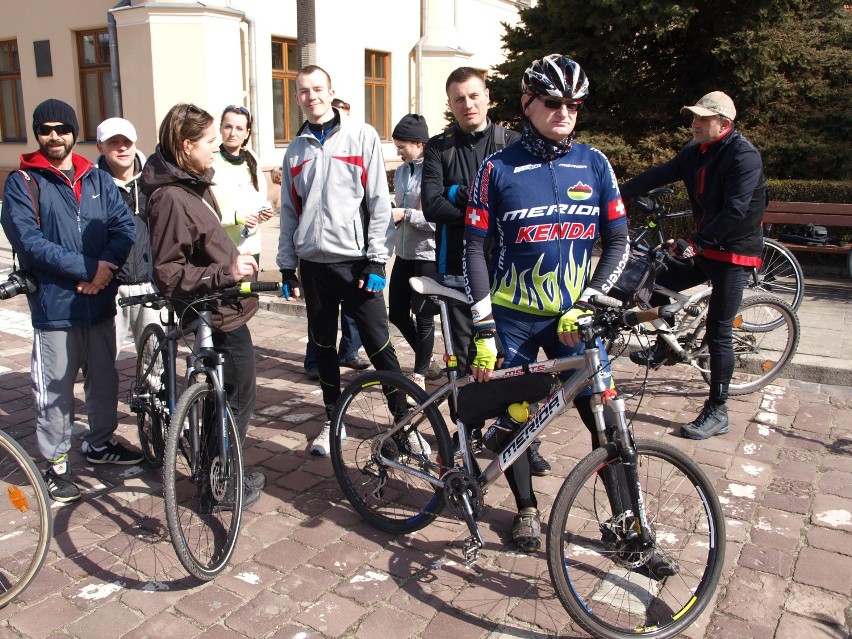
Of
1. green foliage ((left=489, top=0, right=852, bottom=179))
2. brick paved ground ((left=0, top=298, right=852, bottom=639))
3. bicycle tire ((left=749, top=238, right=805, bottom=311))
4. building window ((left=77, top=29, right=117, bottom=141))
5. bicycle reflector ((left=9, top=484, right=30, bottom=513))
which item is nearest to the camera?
brick paved ground ((left=0, top=298, right=852, bottom=639))

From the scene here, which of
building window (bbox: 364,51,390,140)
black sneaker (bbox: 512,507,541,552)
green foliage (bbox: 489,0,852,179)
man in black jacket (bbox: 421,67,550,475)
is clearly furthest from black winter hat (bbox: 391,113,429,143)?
building window (bbox: 364,51,390,140)

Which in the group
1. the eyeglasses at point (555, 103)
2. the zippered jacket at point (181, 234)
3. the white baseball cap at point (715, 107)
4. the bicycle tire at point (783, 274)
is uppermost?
the white baseball cap at point (715, 107)

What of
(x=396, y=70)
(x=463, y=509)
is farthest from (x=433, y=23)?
(x=463, y=509)

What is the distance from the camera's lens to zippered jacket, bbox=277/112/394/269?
4.29 meters

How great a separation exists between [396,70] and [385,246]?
1668 cm

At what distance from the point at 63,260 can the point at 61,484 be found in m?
1.19

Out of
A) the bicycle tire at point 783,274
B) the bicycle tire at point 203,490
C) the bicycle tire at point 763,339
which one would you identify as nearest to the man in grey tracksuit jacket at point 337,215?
the bicycle tire at point 203,490

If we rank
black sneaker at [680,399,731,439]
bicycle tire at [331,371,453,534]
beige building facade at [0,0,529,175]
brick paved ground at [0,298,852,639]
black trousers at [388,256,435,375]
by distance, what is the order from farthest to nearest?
beige building facade at [0,0,529,175] → black trousers at [388,256,435,375] → black sneaker at [680,399,731,439] → bicycle tire at [331,371,453,534] → brick paved ground at [0,298,852,639]

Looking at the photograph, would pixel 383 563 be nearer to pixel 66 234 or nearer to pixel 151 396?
pixel 151 396

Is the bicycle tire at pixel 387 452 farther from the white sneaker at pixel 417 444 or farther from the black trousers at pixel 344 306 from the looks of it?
the black trousers at pixel 344 306

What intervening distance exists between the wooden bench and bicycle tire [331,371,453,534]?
6.55 meters

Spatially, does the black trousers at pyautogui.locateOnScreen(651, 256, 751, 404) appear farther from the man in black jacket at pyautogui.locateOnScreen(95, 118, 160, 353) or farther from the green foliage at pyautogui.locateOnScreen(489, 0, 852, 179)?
the green foliage at pyautogui.locateOnScreen(489, 0, 852, 179)

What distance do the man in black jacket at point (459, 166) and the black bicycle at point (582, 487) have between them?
2.40 ft

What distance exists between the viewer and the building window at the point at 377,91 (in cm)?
1925
